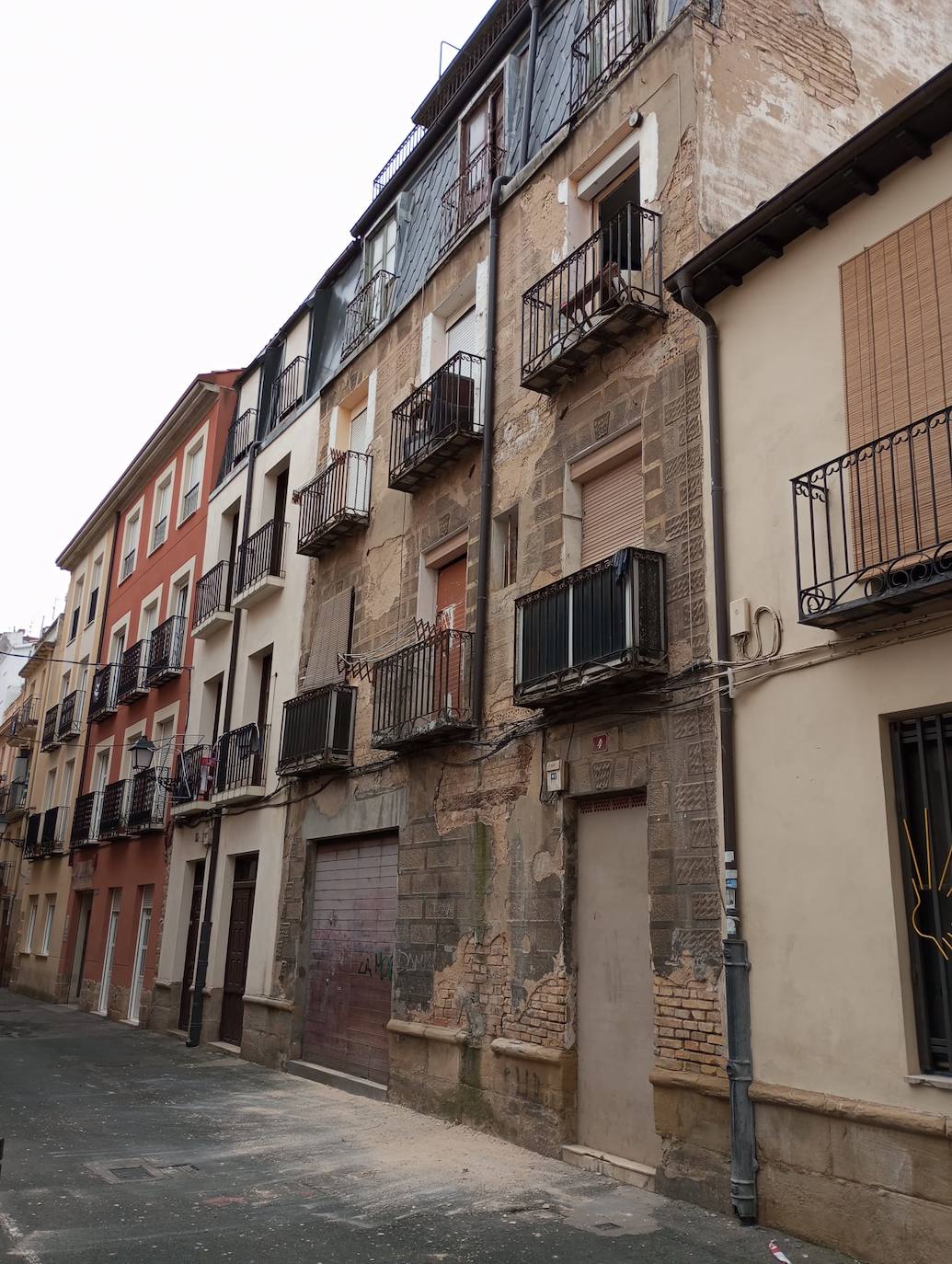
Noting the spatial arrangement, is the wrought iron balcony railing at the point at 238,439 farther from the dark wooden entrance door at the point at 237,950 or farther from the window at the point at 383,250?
the dark wooden entrance door at the point at 237,950

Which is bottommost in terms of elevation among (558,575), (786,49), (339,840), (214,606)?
(339,840)

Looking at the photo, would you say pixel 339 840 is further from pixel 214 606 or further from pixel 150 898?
pixel 150 898

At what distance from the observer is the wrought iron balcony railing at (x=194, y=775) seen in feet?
57.9

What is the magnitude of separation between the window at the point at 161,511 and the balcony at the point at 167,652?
3.23 metres

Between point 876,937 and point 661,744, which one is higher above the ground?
point 661,744

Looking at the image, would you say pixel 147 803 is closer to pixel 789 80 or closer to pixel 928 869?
pixel 789 80

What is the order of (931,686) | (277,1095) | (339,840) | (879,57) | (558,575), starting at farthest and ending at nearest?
1. (339,840)
2. (277,1095)
3. (879,57)
4. (558,575)
5. (931,686)

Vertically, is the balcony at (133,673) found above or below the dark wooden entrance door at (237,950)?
above

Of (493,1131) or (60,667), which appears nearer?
(493,1131)

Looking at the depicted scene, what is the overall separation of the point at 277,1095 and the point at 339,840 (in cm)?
309

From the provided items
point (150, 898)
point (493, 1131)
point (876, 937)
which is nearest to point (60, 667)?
point (150, 898)

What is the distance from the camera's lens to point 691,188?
9.33 meters

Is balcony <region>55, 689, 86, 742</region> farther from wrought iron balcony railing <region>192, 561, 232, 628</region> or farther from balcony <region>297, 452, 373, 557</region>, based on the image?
balcony <region>297, 452, 373, 557</region>

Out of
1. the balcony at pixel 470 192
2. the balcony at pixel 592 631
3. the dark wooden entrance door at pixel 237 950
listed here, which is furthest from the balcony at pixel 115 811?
the balcony at pixel 592 631
